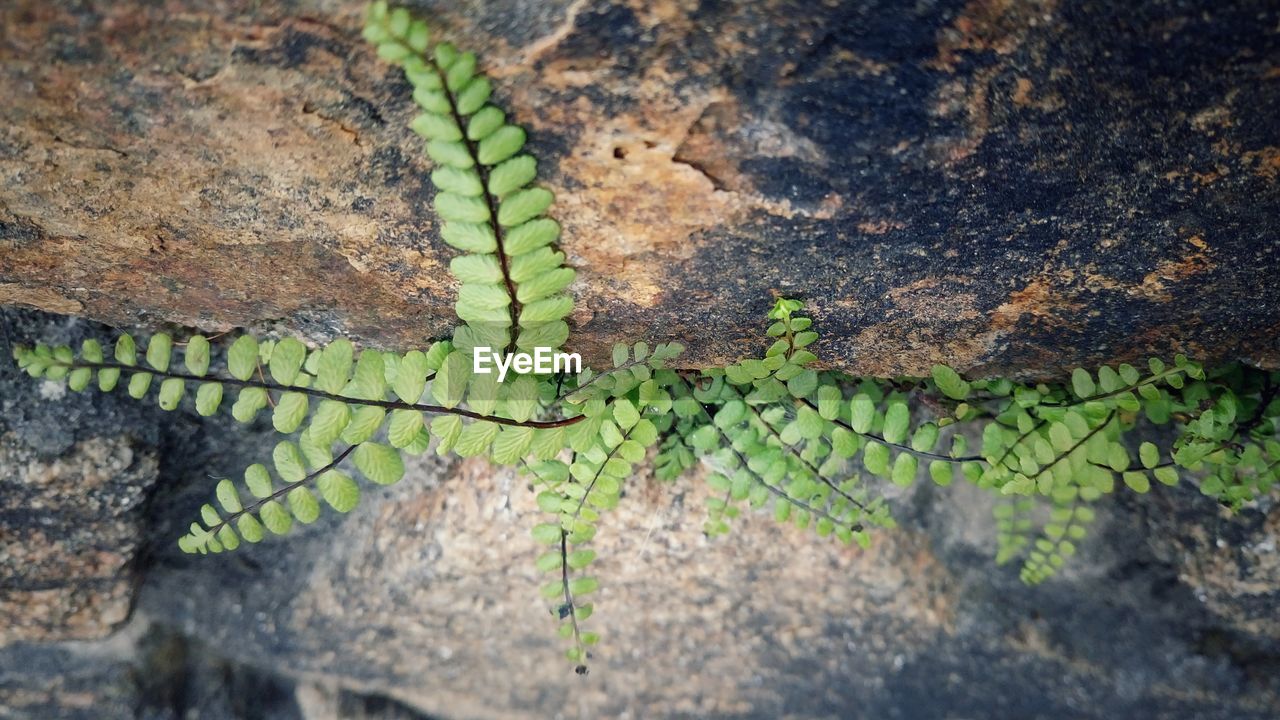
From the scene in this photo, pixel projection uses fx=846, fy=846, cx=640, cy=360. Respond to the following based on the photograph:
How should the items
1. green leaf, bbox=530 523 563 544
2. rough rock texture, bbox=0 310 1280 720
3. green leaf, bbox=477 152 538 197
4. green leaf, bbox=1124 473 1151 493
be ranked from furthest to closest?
rough rock texture, bbox=0 310 1280 720 < green leaf, bbox=530 523 563 544 < green leaf, bbox=1124 473 1151 493 < green leaf, bbox=477 152 538 197

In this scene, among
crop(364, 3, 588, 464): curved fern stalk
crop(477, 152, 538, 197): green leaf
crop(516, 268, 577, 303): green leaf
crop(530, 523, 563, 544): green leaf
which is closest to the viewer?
crop(364, 3, 588, 464): curved fern stalk

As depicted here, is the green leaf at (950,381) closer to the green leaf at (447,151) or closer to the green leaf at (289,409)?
the green leaf at (447,151)

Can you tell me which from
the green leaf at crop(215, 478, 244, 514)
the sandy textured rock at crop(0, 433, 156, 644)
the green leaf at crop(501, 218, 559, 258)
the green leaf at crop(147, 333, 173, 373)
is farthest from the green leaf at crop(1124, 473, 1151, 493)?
the sandy textured rock at crop(0, 433, 156, 644)

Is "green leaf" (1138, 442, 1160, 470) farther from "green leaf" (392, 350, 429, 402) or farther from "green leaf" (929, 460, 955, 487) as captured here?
"green leaf" (392, 350, 429, 402)

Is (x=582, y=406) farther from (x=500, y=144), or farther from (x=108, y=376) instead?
(x=108, y=376)

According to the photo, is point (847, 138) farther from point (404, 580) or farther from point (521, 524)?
point (404, 580)

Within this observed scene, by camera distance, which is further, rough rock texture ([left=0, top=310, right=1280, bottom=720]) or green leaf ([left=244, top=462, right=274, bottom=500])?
rough rock texture ([left=0, top=310, right=1280, bottom=720])

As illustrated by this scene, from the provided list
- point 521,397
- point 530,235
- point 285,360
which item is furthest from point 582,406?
point 285,360
